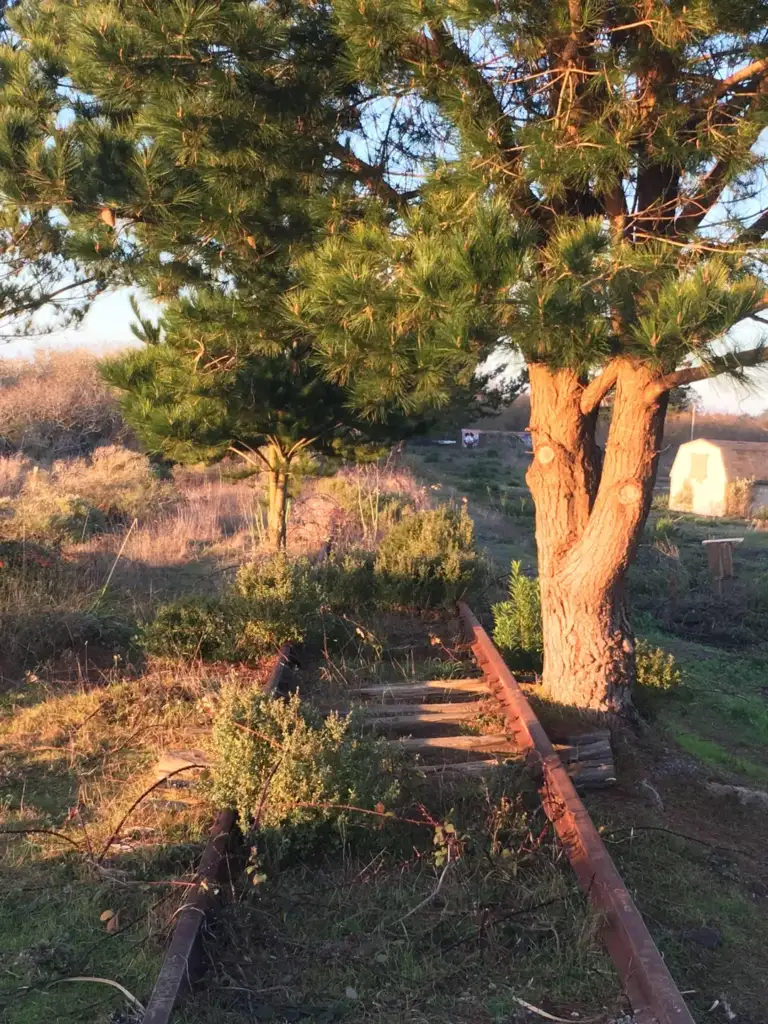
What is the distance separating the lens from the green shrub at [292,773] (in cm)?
414

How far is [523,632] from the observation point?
8.17 m

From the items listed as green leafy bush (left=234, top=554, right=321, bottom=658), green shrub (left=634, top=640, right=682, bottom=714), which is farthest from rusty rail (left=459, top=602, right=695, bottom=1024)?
green leafy bush (left=234, top=554, right=321, bottom=658)

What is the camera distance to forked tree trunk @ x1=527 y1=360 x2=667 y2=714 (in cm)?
605

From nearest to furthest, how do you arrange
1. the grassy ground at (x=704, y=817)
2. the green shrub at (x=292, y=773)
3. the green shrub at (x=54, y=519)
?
the grassy ground at (x=704, y=817) → the green shrub at (x=292, y=773) → the green shrub at (x=54, y=519)

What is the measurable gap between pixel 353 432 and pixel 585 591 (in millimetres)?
6749

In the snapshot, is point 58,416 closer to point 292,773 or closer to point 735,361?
point 292,773

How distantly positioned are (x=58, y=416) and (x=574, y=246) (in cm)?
3137

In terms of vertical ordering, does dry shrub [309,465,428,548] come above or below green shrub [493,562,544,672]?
above

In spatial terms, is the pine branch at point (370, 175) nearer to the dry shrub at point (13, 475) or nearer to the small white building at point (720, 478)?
the dry shrub at point (13, 475)

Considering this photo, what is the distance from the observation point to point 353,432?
12594 millimetres

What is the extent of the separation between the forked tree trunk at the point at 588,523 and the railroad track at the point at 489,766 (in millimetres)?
584

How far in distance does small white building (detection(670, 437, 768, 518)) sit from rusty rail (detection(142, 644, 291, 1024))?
108 ft

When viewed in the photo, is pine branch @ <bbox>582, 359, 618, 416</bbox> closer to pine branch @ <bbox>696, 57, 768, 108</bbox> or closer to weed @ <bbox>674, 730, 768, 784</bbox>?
pine branch @ <bbox>696, 57, 768, 108</bbox>

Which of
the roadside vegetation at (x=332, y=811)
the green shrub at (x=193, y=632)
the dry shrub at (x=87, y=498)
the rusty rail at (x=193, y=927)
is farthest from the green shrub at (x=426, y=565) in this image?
the rusty rail at (x=193, y=927)
